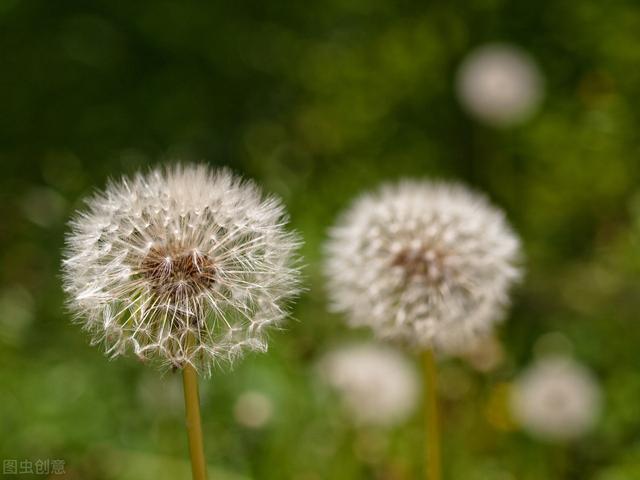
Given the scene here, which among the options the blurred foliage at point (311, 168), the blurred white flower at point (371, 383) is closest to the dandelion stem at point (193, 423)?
the blurred foliage at point (311, 168)

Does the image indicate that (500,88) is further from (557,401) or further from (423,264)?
(423,264)

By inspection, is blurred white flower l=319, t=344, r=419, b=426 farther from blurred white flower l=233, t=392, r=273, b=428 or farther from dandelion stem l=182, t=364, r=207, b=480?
dandelion stem l=182, t=364, r=207, b=480

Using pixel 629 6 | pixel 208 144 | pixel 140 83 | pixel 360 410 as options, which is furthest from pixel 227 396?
pixel 629 6

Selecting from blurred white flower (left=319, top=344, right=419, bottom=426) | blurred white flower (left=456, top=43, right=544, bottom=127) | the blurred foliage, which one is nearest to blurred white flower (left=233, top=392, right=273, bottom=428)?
the blurred foliage

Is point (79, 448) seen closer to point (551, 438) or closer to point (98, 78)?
point (551, 438)

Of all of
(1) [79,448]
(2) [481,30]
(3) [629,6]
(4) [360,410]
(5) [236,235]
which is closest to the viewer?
(5) [236,235]

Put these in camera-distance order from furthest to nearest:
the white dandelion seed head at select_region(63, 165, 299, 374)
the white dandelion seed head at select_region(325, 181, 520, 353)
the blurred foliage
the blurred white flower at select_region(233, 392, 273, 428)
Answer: the blurred foliage < the blurred white flower at select_region(233, 392, 273, 428) < the white dandelion seed head at select_region(325, 181, 520, 353) < the white dandelion seed head at select_region(63, 165, 299, 374)

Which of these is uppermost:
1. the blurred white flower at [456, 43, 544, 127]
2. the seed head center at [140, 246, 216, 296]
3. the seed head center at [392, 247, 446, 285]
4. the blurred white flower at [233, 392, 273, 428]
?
the blurred white flower at [456, 43, 544, 127]
